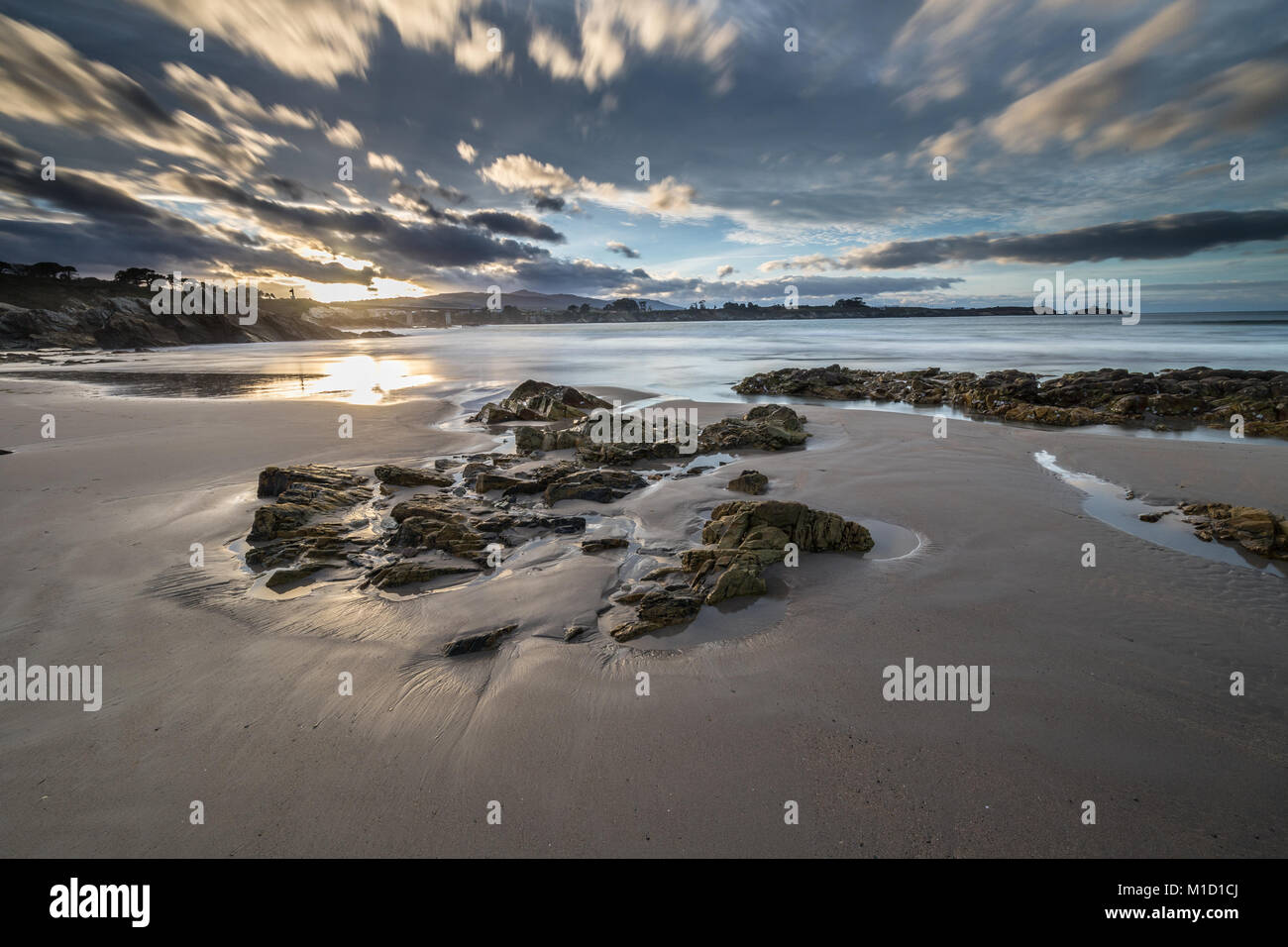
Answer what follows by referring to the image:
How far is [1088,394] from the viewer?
54.7 feet

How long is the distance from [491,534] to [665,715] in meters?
3.81

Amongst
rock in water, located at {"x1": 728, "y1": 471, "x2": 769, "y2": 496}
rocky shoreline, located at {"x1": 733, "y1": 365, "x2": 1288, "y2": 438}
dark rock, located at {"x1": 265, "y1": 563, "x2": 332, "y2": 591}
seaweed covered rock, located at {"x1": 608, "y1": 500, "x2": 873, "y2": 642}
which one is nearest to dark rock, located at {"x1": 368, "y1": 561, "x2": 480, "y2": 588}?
dark rock, located at {"x1": 265, "y1": 563, "x2": 332, "y2": 591}

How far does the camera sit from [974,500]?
754cm

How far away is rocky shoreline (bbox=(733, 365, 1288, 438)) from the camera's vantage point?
1377 cm

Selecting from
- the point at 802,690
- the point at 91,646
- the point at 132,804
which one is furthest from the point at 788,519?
the point at 91,646

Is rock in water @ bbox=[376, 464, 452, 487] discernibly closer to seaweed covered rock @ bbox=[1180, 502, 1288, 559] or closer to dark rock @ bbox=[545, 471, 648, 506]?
dark rock @ bbox=[545, 471, 648, 506]

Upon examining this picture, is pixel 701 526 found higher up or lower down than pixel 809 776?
higher up

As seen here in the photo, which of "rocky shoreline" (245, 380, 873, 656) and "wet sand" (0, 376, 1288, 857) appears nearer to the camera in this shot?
"wet sand" (0, 376, 1288, 857)

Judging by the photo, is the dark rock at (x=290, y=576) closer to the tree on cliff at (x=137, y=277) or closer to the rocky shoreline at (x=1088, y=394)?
the rocky shoreline at (x=1088, y=394)

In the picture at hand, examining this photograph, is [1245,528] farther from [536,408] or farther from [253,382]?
[253,382]

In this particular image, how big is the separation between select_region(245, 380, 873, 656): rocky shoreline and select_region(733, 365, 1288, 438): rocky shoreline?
12.4 m
